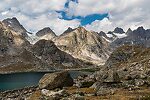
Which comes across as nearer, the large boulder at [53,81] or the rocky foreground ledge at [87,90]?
the rocky foreground ledge at [87,90]

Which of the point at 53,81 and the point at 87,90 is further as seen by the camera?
the point at 53,81

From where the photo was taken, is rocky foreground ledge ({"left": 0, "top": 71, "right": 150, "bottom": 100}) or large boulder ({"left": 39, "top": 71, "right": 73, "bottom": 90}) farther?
large boulder ({"left": 39, "top": 71, "right": 73, "bottom": 90})

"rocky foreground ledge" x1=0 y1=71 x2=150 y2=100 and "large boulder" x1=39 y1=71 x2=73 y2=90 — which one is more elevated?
"large boulder" x1=39 y1=71 x2=73 y2=90

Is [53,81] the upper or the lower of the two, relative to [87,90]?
upper

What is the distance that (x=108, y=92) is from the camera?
60500 millimetres

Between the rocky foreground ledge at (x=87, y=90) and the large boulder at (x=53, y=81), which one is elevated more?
the large boulder at (x=53, y=81)

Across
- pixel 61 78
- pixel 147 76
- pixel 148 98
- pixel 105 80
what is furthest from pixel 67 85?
pixel 148 98

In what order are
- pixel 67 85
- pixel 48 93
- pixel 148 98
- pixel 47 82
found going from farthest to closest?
1. pixel 67 85
2. pixel 47 82
3. pixel 48 93
4. pixel 148 98

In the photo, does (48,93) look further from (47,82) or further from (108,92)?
(47,82)

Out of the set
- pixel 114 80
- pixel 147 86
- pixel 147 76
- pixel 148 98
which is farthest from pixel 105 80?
pixel 148 98

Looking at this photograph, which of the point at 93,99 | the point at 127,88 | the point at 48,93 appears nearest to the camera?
the point at 93,99

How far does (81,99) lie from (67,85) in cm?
2849

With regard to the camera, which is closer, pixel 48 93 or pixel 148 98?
pixel 148 98

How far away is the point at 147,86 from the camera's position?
69.2m
